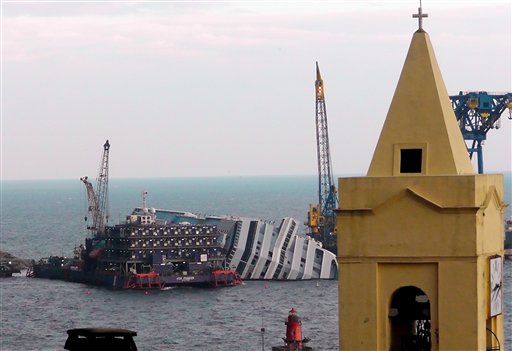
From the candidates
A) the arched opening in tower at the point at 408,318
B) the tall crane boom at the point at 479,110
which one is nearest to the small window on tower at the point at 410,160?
the arched opening in tower at the point at 408,318

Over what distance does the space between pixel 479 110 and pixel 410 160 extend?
123007 millimetres

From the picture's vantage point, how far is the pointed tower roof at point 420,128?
20156mm

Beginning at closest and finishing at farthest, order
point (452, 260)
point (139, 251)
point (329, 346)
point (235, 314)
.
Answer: point (452, 260), point (329, 346), point (235, 314), point (139, 251)

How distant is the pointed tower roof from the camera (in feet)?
66.1

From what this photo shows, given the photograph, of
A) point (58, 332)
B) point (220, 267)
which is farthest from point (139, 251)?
point (58, 332)

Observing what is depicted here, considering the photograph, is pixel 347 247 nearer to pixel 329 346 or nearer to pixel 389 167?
pixel 389 167

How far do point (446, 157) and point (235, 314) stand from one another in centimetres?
11191

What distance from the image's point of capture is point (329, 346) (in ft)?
337

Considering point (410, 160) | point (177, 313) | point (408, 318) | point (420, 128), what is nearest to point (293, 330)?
point (177, 313)

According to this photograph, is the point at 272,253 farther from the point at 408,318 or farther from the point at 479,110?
the point at 408,318

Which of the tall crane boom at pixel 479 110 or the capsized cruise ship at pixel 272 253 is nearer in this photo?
the tall crane boom at pixel 479 110

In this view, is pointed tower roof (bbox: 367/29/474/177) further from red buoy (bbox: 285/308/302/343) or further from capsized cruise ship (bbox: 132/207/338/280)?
capsized cruise ship (bbox: 132/207/338/280)

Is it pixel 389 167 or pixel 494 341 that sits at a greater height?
pixel 389 167

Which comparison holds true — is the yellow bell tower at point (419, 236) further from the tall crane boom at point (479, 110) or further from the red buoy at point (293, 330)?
the tall crane boom at point (479, 110)
